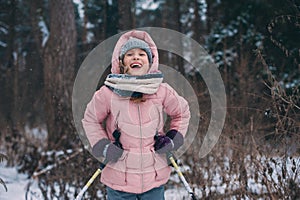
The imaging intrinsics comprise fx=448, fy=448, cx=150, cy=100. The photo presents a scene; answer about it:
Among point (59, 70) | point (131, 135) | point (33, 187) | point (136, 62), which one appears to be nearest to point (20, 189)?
point (33, 187)

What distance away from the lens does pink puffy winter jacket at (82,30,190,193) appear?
3117 millimetres

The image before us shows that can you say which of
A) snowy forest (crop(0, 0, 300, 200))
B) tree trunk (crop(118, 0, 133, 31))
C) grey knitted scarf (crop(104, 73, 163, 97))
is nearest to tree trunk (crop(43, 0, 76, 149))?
snowy forest (crop(0, 0, 300, 200))

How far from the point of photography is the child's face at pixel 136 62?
3.25 metres

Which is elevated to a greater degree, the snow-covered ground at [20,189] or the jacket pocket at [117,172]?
the jacket pocket at [117,172]

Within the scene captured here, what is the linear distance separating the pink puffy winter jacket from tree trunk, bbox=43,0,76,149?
3713mm

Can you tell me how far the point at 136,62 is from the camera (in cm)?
325

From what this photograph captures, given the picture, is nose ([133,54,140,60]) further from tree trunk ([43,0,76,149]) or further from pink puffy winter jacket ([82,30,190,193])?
tree trunk ([43,0,76,149])

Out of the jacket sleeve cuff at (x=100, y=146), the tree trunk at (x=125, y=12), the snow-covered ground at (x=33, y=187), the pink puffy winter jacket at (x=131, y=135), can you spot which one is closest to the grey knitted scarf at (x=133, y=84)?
the pink puffy winter jacket at (x=131, y=135)

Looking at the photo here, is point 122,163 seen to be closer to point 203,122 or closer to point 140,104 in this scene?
point 140,104

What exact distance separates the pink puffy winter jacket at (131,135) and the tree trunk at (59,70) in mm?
3713

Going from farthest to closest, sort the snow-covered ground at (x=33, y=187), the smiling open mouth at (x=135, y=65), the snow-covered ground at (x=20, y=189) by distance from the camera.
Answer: the snow-covered ground at (x=20, y=189)
the snow-covered ground at (x=33, y=187)
the smiling open mouth at (x=135, y=65)

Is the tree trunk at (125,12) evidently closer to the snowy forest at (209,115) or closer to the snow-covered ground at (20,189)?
the snowy forest at (209,115)

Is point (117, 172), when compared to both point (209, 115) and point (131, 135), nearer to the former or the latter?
point (131, 135)

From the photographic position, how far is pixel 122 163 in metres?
3.12
